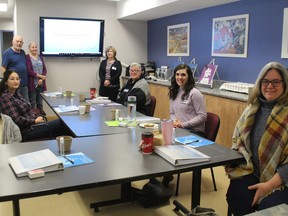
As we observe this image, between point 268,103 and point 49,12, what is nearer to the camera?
point 268,103

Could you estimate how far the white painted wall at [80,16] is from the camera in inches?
239

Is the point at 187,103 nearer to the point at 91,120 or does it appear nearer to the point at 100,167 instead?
the point at 91,120

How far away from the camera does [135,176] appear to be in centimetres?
161

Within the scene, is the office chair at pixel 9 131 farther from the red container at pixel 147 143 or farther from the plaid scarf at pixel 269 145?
the plaid scarf at pixel 269 145

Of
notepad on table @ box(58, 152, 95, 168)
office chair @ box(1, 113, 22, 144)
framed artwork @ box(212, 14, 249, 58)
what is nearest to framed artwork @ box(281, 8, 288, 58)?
framed artwork @ box(212, 14, 249, 58)

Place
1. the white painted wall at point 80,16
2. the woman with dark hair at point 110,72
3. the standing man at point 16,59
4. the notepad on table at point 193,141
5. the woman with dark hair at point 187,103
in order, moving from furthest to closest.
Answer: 1. the white painted wall at point 80,16
2. the woman with dark hair at point 110,72
3. the standing man at point 16,59
4. the woman with dark hair at point 187,103
5. the notepad on table at point 193,141

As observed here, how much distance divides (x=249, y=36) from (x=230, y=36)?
358 millimetres

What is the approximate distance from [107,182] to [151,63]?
5425 mm

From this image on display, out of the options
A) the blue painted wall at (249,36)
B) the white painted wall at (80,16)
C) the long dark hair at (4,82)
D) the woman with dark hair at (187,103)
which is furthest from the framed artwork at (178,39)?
the long dark hair at (4,82)

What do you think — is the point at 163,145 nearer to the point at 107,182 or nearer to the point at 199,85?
the point at 107,182

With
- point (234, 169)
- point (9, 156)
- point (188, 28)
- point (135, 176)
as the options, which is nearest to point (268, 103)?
point (234, 169)

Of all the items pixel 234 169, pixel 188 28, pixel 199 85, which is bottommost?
pixel 234 169

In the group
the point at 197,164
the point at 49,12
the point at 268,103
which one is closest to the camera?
the point at 197,164

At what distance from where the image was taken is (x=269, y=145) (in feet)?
6.15
